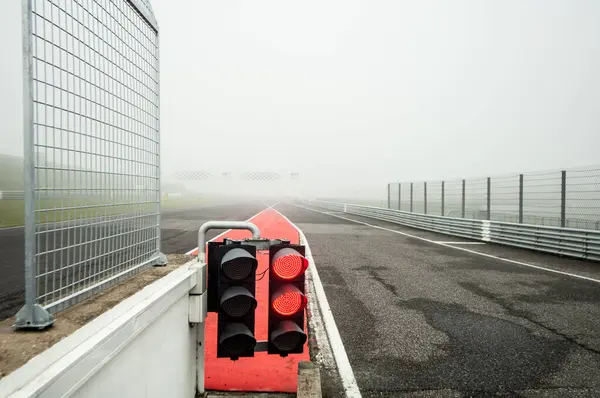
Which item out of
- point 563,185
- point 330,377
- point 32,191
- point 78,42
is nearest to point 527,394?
point 330,377

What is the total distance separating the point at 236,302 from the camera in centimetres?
212

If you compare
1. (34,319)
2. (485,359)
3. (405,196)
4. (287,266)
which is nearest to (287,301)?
(287,266)

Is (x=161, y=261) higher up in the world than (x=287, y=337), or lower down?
higher up

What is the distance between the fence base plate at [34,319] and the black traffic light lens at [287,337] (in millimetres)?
1199

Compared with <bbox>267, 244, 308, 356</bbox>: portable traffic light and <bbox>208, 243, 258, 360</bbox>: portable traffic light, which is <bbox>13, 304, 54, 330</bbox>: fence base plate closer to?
<bbox>208, 243, 258, 360</bbox>: portable traffic light

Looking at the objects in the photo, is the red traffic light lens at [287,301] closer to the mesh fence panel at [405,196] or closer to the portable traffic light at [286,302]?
the portable traffic light at [286,302]

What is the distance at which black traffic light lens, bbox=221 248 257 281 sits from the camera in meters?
2.12

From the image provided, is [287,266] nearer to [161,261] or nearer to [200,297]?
[200,297]

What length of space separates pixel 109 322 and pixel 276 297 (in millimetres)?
927

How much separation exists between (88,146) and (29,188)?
0.50 metres

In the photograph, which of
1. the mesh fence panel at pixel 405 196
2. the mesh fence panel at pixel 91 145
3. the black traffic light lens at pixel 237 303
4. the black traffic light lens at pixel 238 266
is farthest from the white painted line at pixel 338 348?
the mesh fence panel at pixel 405 196

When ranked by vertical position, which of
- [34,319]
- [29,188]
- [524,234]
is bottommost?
[524,234]

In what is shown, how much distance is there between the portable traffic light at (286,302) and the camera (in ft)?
6.97

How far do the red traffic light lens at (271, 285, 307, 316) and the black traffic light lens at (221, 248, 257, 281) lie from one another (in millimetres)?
229
